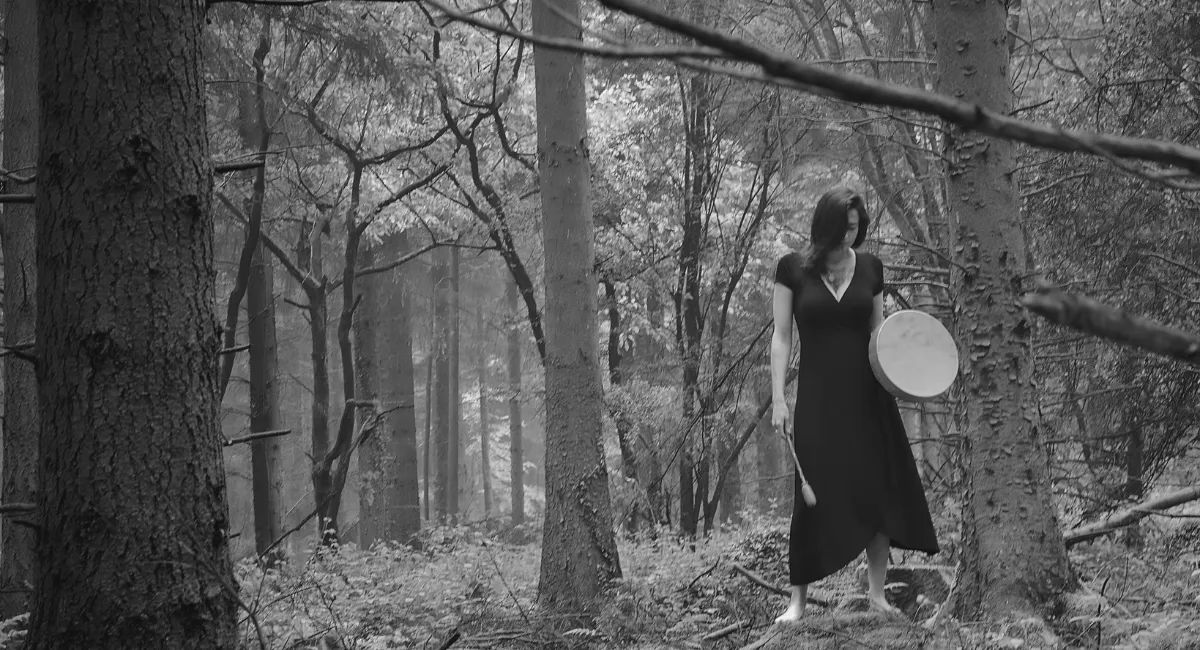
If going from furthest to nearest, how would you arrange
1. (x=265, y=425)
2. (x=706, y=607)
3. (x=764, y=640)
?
1. (x=265, y=425)
2. (x=706, y=607)
3. (x=764, y=640)

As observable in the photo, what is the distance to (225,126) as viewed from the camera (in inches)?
469

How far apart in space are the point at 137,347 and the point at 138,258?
0.27 metres

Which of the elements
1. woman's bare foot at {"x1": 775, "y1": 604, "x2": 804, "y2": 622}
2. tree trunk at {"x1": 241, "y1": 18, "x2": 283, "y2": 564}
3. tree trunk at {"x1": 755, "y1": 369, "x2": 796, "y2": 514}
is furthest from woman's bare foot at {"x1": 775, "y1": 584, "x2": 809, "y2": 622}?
tree trunk at {"x1": 755, "y1": 369, "x2": 796, "y2": 514}

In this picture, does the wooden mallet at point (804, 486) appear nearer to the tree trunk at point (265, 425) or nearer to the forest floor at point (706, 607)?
the forest floor at point (706, 607)

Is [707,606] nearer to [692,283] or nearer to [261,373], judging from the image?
[692,283]

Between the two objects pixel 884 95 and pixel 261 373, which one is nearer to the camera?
pixel 884 95

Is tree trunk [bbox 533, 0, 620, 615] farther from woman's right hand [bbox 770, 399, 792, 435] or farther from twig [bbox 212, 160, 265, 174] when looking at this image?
twig [bbox 212, 160, 265, 174]

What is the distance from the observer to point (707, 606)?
263 inches

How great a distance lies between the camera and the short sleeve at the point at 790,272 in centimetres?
523

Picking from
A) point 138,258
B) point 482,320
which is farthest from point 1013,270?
point 482,320

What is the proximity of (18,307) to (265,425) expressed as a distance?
5.99m

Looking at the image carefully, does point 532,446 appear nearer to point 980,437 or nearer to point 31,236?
point 31,236

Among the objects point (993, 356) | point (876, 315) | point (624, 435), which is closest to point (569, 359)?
point (876, 315)

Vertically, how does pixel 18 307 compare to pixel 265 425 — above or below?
above
